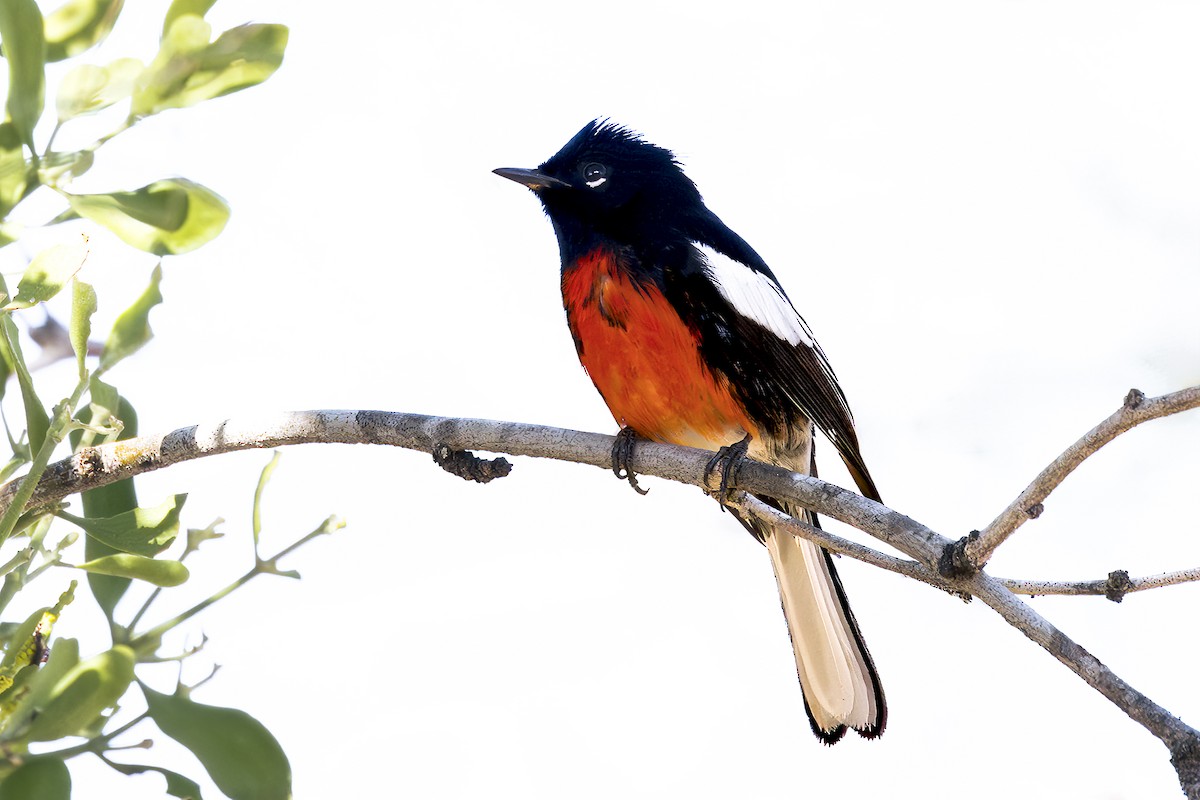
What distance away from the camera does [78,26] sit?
1237 mm

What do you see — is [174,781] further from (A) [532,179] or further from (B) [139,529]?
(A) [532,179]

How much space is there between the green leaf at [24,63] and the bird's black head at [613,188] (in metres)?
1.77

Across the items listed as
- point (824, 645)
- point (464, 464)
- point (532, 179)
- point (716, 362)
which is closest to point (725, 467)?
point (464, 464)

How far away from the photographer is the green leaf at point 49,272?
115cm

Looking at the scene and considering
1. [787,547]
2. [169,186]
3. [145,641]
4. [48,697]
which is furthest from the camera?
[787,547]

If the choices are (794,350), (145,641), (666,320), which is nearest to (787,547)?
(794,350)

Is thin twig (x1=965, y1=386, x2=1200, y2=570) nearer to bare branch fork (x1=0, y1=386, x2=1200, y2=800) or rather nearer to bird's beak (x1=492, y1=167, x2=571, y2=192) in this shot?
bare branch fork (x1=0, y1=386, x2=1200, y2=800)

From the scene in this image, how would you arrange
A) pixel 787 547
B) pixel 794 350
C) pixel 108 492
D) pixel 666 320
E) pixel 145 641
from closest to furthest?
1. pixel 145 641
2. pixel 108 492
3. pixel 666 320
4. pixel 794 350
5. pixel 787 547

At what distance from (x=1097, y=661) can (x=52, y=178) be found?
1.16 meters

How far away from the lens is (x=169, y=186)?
124 centimetres

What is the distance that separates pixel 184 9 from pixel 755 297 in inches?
67.8

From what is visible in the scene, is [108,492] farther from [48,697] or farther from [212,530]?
[48,697]

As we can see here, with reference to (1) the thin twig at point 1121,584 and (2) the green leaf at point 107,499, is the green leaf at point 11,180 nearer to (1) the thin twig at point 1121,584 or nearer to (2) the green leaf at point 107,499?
(2) the green leaf at point 107,499

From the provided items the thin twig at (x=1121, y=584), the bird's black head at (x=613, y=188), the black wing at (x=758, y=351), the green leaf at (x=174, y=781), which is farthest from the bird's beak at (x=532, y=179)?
the green leaf at (x=174, y=781)
